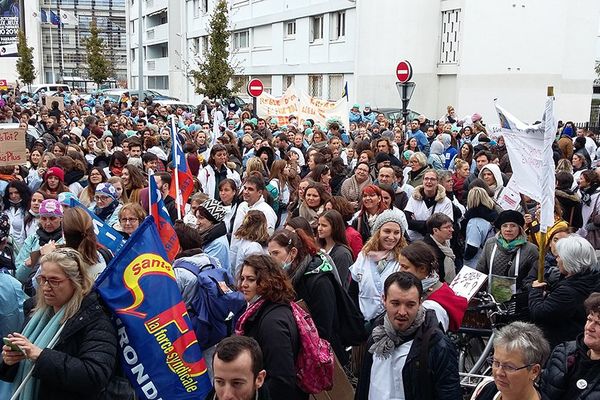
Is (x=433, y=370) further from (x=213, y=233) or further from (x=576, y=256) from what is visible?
(x=213, y=233)

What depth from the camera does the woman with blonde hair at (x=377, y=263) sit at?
5602mm

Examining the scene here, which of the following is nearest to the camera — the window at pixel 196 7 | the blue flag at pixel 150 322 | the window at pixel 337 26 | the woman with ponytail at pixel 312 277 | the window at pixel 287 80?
the blue flag at pixel 150 322

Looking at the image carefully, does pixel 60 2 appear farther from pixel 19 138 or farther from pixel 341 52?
pixel 19 138

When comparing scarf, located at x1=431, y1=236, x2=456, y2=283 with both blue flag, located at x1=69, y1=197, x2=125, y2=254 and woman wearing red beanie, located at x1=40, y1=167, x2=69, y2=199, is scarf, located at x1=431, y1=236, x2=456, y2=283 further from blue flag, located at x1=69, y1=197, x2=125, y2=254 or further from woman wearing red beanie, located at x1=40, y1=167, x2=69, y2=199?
woman wearing red beanie, located at x1=40, y1=167, x2=69, y2=199

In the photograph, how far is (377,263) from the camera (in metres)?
5.72

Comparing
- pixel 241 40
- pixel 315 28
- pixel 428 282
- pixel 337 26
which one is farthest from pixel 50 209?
pixel 241 40

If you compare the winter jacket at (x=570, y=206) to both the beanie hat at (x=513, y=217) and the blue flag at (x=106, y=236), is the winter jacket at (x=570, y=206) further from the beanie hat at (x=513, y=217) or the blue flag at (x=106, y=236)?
the blue flag at (x=106, y=236)

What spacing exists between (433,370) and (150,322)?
1.58m

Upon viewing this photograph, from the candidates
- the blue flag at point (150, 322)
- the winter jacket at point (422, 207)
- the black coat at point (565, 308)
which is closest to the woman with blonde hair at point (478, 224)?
the winter jacket at point (422, 207)

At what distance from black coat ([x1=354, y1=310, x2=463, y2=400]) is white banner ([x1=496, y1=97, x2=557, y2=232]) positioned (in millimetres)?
1858

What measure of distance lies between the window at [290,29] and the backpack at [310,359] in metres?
35.1

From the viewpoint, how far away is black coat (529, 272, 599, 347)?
4777 mm

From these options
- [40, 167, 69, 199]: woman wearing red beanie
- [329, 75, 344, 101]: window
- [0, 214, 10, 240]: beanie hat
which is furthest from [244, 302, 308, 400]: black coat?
[329, 75, 344, 101]: window

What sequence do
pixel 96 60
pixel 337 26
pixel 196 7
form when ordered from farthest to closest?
pixel 196 7, pixel 96 60, pixel 337 26
